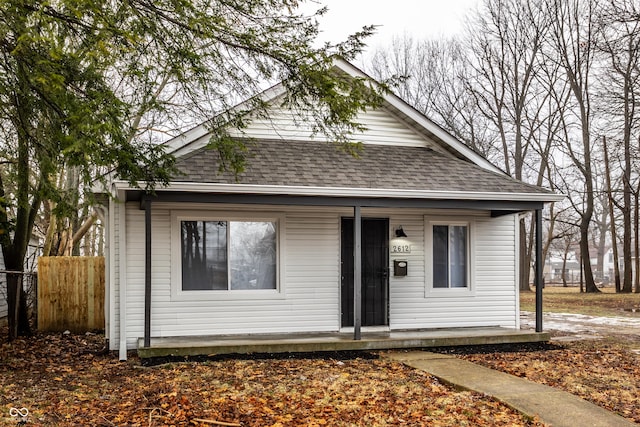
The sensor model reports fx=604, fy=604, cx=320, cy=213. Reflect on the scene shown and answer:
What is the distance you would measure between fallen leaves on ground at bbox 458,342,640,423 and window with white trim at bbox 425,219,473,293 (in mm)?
1731

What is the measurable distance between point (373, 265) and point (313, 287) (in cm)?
117

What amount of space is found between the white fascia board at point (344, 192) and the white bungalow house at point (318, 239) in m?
0.02

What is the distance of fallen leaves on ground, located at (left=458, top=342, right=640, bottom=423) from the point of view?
660 cm

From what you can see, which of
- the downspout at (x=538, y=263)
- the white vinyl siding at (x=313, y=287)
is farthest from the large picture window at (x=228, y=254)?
the downspout at (x=538, y=263)

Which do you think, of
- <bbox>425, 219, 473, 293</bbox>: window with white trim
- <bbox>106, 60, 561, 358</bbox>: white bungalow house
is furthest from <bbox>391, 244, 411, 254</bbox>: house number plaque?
<bbox>425, 219, 473, 293</bbox>: window with white trim

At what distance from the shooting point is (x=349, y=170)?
10023mm

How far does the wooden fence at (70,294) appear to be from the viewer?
12.5 m

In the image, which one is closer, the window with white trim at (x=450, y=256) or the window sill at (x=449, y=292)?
the window sill at (x=449, y=292)

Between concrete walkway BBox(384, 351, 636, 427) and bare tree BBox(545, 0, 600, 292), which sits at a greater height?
bare tree BBox(545, 0, 600, 292)

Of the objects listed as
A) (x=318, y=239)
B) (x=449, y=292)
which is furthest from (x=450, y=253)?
(x=318, y=239)

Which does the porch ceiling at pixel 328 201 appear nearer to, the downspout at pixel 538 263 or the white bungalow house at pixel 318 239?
the white bungalow house at pixel 318 239

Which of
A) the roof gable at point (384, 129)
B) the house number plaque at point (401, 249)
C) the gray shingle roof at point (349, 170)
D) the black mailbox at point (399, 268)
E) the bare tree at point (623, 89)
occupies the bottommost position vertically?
the black mailbox at point (399, 268)

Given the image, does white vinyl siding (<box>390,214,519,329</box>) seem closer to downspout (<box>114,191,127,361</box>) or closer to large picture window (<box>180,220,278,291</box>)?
large picture window (<box>180,220,278,291</box>)

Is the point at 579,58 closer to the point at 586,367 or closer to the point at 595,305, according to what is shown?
the point at 595,305
